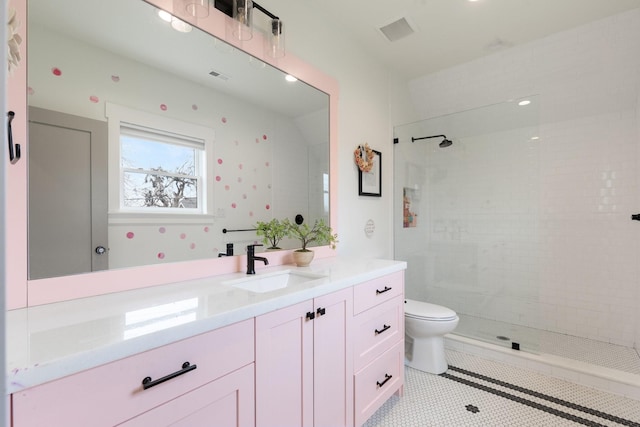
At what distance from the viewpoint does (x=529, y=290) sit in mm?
2932

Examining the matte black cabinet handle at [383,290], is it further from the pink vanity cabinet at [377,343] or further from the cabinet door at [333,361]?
the cabinet door at [333,361]

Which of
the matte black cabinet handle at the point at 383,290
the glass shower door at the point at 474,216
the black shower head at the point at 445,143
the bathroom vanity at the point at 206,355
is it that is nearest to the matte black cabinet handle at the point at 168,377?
the bathroom vanity at the point at 206,355

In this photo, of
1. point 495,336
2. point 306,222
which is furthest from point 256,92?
point 495,336

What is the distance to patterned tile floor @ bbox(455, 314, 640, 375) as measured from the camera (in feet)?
7.48

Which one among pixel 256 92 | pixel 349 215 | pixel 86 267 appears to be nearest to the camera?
pixel 86 267

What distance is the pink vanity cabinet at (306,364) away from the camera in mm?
1058

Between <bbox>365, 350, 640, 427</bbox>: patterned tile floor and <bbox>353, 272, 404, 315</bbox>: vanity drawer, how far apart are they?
690mm

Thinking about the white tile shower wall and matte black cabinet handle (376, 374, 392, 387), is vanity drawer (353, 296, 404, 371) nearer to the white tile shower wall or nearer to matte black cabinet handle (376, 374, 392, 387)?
matte black cabinet handle (376, 374, 392, 387)

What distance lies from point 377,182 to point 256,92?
4.62 ft

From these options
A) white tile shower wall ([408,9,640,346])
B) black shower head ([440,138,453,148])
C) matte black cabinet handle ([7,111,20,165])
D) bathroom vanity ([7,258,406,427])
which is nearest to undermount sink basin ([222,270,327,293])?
bathroom vanity ([7,258,406,427])

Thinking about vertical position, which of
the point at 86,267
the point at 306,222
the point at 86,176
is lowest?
the point at 86,267

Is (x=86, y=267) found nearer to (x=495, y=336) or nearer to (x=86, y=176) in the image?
(x=86, y=176)

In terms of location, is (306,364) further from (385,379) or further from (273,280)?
(385,379)

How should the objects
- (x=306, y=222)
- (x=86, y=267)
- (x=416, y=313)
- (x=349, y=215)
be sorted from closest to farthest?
1. (x=86, y=267)
2. (x=306, y=222)
3. (x=416, y=313)
4. (x=349, y=215)
